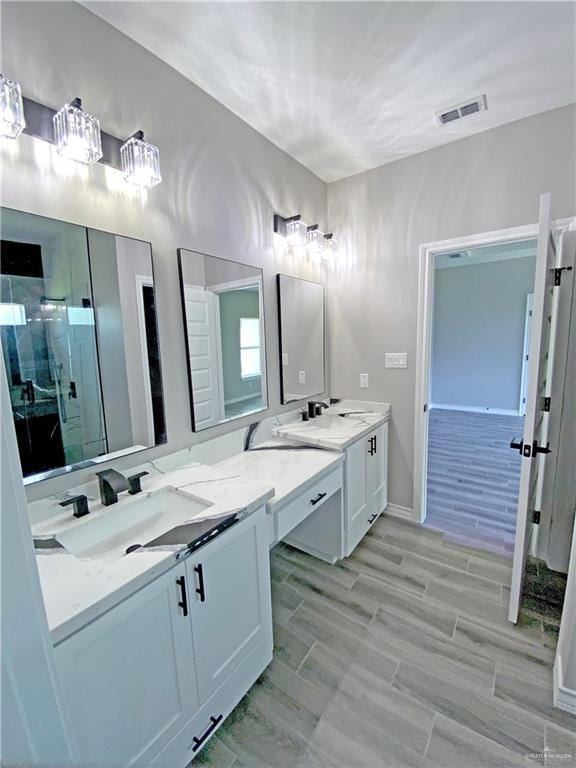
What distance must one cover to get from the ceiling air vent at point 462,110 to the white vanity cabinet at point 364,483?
197cm

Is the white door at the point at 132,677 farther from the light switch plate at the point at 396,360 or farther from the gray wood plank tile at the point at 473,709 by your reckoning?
the light switch plate at the point at 396,360

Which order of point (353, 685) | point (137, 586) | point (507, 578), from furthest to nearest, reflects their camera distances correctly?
point (507, 578) < point (353, 685) < point (137, 586)

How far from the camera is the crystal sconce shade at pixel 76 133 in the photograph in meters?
1.16

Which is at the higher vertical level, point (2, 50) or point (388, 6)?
point (388, 6)

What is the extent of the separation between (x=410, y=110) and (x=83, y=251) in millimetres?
1916

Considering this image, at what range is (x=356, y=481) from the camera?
2.20 m

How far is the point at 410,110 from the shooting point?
189 centimetres

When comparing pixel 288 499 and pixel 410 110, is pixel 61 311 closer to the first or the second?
pixel 288 499

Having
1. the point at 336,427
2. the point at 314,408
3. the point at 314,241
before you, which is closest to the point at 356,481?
the point at 336,427

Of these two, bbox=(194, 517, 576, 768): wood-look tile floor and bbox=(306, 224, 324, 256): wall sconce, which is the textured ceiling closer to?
bbox=(306, 224, 324, 256): wall sconce

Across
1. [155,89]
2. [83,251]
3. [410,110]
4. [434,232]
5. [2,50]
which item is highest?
[410,110]

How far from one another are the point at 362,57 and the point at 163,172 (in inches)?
41.6

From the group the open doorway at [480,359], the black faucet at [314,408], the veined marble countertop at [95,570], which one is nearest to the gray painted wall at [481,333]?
the open doorway at [480,359]

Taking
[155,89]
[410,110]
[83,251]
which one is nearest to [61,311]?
[83,251]
